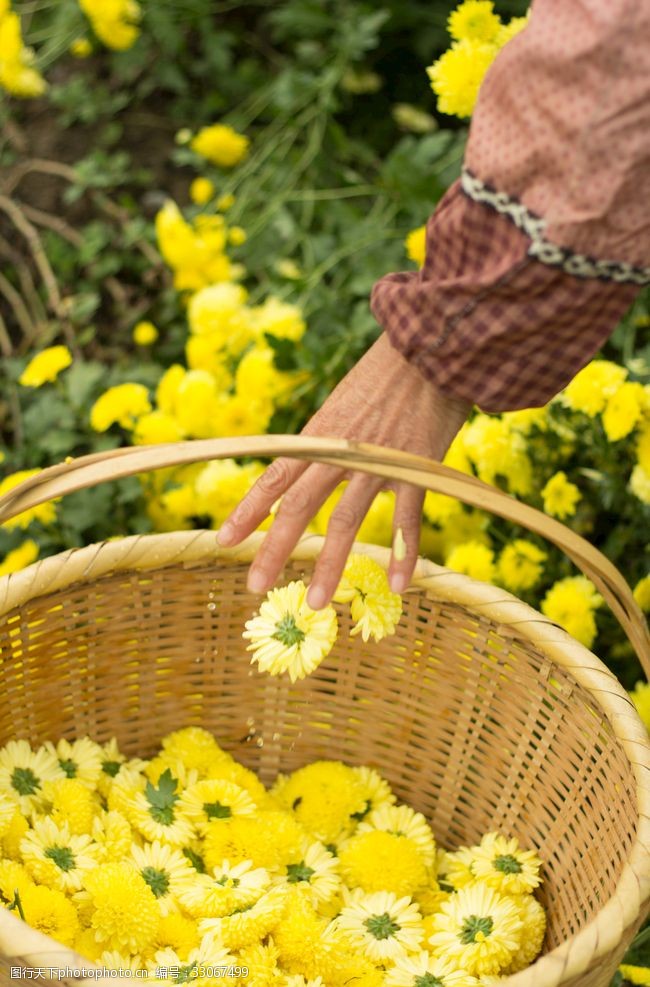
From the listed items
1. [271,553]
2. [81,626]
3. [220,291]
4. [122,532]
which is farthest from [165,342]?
[271,553]

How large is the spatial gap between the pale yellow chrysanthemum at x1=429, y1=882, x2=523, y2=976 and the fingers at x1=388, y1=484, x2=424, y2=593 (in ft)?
0.99

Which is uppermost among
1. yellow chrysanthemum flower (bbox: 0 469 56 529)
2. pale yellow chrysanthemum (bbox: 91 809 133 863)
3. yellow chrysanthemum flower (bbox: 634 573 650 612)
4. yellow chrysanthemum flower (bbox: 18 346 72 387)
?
yellow chrysanthemum flower (bbox: 18 346 72 387)

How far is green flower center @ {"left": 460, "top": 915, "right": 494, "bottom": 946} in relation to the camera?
97 cm

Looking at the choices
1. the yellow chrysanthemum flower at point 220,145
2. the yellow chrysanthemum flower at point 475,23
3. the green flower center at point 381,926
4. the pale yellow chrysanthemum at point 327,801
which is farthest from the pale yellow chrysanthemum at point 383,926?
the yellow chrysanthemum flower at point 220,145

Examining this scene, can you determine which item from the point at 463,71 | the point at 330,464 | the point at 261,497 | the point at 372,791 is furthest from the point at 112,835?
the point at 463,71

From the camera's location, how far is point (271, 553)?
91 centimetres

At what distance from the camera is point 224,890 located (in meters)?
0.99

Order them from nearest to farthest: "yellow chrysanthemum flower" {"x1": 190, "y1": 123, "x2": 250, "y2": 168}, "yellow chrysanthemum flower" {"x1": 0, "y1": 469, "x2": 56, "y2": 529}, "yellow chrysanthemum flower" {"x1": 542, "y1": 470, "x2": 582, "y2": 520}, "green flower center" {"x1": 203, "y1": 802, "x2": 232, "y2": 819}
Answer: "green flower center" {"x1": 203, "y1": 802, "x2": 232, "y2": 819}, "yellow chrysanthemum flower" {"x1": 542, "y1": 470, "x2": 582, "y2": 520}, "yellow chrysanthemum flower" {"x1": 0, "y1": 469, "x2": 56, "y2": 529}, "yellow chrysanthemum flower" {"x1": 190, "y1": 123, "x2": 250, "y2": 168}

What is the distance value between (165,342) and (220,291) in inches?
16.9

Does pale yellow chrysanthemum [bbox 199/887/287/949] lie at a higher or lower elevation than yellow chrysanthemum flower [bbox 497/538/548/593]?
lower

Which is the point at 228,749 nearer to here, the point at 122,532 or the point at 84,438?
the point at 122,532

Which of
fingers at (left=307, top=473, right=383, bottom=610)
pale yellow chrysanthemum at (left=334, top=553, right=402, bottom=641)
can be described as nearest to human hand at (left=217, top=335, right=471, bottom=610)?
fingers at (left=307, top=473, right=383, bottom=610)

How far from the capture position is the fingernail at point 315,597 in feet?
2.95

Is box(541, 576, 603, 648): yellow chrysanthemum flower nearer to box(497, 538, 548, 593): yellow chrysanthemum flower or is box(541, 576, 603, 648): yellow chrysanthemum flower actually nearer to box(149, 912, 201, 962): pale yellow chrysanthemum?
box(497, 538, 548, 593): yellow chrysanthemum flower
